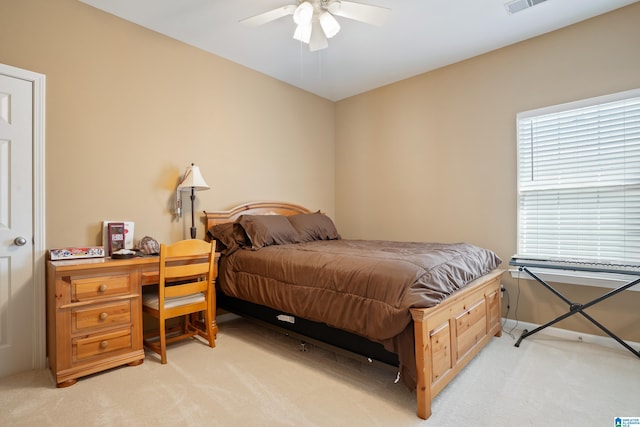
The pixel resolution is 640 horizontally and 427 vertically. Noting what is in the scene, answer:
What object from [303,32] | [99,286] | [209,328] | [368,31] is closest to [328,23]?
[303,32]

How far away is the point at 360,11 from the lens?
233cm

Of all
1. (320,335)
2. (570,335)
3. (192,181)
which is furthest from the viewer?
(192,181)

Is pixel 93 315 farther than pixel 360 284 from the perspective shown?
Yes

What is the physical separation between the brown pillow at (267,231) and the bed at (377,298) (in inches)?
0.4

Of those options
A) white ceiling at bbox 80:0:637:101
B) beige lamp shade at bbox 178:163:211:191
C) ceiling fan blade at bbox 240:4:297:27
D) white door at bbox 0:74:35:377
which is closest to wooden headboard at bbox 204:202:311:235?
beige lamp shade at bbox 178:163:211:191

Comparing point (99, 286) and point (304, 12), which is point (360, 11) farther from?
A: point (99, 286)

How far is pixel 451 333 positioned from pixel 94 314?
7.77ft

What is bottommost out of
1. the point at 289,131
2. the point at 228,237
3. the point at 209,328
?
the point at 209,328

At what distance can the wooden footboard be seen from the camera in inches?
67.1

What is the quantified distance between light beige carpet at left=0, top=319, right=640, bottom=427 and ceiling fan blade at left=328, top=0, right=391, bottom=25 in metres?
2.54

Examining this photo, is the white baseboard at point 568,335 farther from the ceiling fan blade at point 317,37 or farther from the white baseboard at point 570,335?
the ceiling fan blade at point 317,37

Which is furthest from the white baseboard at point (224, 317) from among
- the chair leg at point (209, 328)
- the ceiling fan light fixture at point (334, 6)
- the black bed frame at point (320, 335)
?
the ceiling fan light fixture at point (334, 6)

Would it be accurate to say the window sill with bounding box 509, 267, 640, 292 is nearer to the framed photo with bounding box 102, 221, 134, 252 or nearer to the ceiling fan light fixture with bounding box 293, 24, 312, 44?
the ceiling fan light fixture with bounding box 293, 24, 312, 44

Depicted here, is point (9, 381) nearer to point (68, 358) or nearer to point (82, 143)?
point (68, 358)
